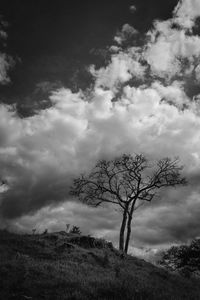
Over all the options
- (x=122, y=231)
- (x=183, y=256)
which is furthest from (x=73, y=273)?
(x=183, y=256)

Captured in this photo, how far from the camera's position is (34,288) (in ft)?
40.4

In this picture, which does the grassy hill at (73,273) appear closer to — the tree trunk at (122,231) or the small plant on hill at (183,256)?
the tree trunk at (122,231)

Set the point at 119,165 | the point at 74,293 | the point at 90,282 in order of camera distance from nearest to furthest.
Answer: the point at 74,293
the point at 90,282
the point at 119,165

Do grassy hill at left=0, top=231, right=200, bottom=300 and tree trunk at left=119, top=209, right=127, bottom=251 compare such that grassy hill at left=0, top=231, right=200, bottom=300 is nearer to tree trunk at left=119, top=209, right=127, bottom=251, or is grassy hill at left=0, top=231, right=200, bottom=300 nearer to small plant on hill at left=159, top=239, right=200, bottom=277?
tree trunk at left=119, top=209, right=127, bottom=251

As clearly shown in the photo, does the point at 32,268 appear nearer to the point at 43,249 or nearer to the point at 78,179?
the point at 43,249

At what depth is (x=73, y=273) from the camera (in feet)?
51.8

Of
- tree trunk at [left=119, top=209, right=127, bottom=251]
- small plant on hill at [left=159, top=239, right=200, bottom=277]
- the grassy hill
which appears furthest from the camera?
small plant on hill at [left=159, top=239, right=200, bottom=277]

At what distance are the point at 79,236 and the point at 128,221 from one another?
10.0m

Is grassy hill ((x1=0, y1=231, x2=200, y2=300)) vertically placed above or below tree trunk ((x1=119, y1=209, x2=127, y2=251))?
below

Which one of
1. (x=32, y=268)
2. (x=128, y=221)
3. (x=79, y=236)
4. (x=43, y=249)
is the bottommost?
(x=32, y=268)

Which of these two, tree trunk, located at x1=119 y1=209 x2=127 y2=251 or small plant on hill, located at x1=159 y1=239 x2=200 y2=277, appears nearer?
tree trunk, located at x1=119 y1=209 x2=127 y2=251

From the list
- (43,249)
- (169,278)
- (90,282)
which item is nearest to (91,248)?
(43,249)

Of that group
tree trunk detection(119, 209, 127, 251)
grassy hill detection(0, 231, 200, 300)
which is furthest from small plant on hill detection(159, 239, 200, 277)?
grassy hill detection(0, 231, 200, 300)

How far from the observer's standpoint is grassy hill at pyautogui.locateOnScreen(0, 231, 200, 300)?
12.1 m
